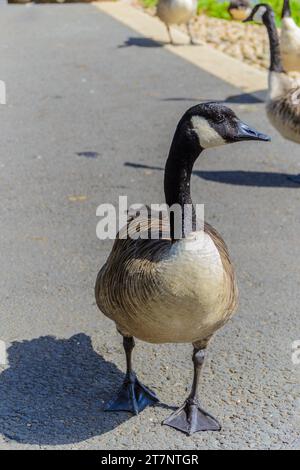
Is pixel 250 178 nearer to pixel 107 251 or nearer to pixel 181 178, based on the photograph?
pixel 107 251

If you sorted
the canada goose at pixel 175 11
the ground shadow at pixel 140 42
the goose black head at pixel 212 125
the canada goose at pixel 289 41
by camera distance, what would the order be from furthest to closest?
the ground shadow at pixel 140 42 < the canada goose at pixel 175 11 < the canada goose at pixel 289 41 < the goose black head at pixel 212 125

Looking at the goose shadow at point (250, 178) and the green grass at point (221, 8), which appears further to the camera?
the green grass at point (221, 8)

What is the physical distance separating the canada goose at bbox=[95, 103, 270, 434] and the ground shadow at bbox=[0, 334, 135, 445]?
46 centimetres

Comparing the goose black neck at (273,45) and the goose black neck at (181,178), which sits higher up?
the goose black neck at (181,178)

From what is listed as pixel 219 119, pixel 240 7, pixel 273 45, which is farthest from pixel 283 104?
pixel 240 7

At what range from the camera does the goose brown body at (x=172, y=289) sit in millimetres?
3258

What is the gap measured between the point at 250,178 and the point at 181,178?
3800 millimetres

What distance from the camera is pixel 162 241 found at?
3490 millimetres

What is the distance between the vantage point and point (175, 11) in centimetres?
1265

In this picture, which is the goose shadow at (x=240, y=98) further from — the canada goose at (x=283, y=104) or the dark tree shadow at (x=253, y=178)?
the dark tree shadow at (x=253, y=178)

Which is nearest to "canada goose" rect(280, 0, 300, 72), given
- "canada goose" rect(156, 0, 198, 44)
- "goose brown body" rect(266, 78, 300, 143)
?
"goose brown body" rect(266, 78, 300, 143)

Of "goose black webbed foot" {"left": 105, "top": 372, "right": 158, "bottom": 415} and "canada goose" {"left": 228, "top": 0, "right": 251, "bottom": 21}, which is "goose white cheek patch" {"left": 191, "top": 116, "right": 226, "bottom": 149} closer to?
"goose black webbed foot" {"left": 105, "top": 372, "right": 158, "bottom": 415}

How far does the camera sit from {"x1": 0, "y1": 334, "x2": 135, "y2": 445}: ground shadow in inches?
145

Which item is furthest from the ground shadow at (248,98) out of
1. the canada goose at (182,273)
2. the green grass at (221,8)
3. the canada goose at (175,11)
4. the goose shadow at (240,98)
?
the canada goose at (182,273)
